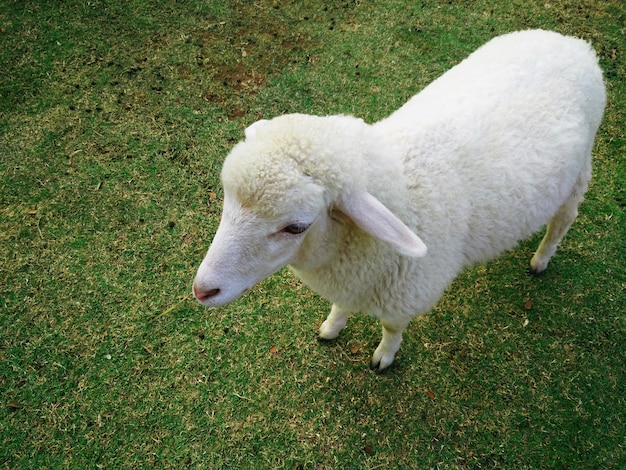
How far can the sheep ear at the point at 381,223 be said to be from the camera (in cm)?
179

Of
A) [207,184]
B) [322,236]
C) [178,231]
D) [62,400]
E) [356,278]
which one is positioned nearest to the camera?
[322,236]

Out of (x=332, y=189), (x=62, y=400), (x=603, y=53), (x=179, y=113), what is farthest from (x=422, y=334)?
(x=603, y=53)

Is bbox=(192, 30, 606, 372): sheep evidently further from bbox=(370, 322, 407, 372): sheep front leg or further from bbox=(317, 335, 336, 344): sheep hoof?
bbox=(317, 335, 336, 344): sheep hoof

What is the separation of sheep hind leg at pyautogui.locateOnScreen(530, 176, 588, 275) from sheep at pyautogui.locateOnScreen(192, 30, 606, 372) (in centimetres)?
4

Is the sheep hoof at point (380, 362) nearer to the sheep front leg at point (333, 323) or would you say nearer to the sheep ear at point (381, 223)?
the sheep front leg at point (333, 323)

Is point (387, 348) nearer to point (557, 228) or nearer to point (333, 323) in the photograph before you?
point (333, 323)

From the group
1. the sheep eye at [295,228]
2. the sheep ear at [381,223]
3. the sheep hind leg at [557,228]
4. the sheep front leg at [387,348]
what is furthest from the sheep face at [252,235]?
the sheep hind leg at [557,228]

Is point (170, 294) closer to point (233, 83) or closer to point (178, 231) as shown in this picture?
point (178, 231)

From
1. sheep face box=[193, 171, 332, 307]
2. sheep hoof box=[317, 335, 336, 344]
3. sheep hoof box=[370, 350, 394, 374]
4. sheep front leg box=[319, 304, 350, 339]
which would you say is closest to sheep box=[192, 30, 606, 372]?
sheep face box=[193, 171, 332, 307]

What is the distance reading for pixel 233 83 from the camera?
470 centimetres

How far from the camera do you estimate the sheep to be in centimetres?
185

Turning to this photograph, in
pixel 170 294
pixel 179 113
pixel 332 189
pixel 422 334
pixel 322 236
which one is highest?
pixel 332 189

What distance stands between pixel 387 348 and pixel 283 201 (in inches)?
68.6

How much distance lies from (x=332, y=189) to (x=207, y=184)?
2.46m
